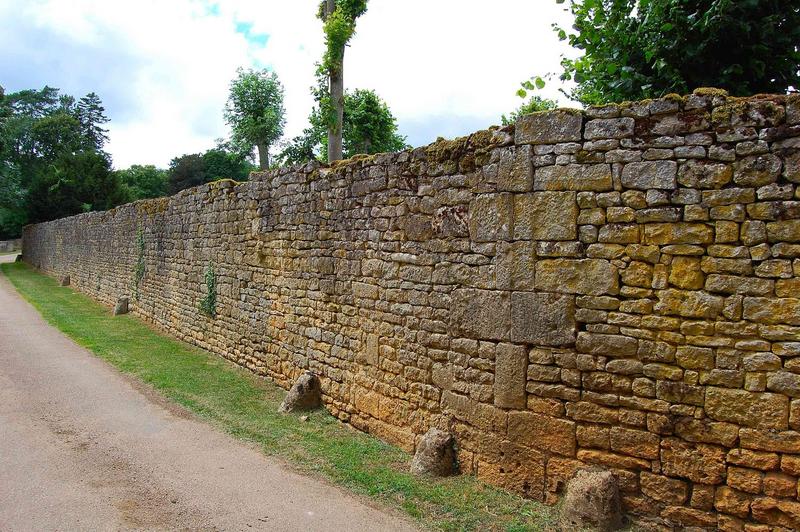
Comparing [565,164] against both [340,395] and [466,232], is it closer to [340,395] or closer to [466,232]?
[466,232]

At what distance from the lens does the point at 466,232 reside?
6164 mm

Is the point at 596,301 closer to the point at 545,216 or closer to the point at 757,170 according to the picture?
the point at 545,216

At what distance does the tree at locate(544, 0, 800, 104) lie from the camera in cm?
708

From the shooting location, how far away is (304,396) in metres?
8.26

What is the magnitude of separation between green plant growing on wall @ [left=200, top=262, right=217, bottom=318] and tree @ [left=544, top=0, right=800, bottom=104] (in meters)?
7.97

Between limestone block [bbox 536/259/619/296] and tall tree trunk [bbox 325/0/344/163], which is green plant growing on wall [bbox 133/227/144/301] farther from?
limestone block [bbox 536/259/619/296]

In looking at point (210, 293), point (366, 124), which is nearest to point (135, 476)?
point (210, 293)

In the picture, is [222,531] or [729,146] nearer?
[729,146]

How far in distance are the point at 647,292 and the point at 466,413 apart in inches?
88.5

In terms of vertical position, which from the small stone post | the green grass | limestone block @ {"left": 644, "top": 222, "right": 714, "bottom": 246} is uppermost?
limestone block @ {"left": 644, "top": 222, "right": 714, "bottom": 246}

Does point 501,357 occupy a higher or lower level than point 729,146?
lower

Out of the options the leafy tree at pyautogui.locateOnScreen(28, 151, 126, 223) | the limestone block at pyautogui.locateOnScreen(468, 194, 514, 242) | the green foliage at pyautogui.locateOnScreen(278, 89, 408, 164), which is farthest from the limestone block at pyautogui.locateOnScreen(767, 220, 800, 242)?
the leafy tree at pyautogui.locateOnScreen(28, 151, 126, 223)

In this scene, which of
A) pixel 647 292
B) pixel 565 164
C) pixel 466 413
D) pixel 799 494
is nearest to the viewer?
pixel 799 494

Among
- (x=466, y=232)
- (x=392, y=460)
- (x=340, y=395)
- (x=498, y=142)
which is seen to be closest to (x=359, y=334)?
(x=340, y=395)
